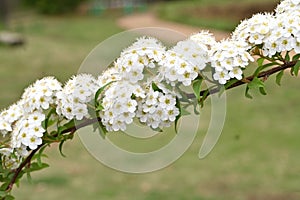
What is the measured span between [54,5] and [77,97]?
14902mm

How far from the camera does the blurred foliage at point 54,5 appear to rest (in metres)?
15.8

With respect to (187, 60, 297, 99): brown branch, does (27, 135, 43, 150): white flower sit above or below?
below

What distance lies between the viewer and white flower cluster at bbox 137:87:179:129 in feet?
3.95

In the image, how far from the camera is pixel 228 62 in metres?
1.20

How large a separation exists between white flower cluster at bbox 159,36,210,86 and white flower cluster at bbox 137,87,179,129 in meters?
0.03

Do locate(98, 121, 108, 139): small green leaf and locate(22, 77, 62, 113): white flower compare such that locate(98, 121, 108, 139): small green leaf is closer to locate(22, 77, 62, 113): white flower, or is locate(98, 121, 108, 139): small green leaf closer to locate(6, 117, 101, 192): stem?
locate(6, 117, 101, 192): stem

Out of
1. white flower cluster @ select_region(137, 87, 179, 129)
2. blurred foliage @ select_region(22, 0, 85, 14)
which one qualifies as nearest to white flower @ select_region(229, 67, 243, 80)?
white flower cluster @ select_region(137, 87, 179, 129)

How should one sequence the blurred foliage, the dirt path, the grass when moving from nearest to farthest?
1. the dirt path
2. the grass
3. the blurred foliage

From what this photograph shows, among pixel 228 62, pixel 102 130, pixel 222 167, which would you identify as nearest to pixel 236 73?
pixel 228 62

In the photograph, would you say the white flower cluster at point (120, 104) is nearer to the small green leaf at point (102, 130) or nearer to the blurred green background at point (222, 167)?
the small green leaf at point (102, 130)

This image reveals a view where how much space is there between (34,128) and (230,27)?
10.0 m

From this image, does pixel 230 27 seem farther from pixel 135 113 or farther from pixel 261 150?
pixel 135 113

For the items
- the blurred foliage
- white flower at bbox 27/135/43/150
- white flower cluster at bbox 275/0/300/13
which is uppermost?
the blurred foliage

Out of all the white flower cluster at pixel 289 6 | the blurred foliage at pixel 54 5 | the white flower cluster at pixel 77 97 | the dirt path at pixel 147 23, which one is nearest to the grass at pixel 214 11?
the dirt path at pixel 147 23
